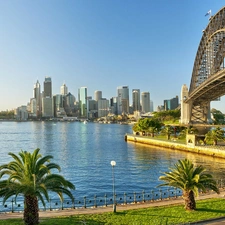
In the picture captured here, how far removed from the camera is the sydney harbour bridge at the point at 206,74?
311 ft

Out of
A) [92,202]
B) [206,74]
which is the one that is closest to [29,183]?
[92,202]

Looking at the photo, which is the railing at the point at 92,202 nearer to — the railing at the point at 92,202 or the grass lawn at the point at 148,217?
the railing at the point at 92,202

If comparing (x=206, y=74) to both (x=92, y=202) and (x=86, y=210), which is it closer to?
(x=92, y=202)

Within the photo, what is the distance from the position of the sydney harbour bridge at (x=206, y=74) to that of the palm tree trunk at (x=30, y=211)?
6994 centimetres

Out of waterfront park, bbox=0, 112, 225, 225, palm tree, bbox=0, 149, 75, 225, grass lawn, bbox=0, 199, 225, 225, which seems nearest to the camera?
palm tree, bbox=0, 149, 75, 225

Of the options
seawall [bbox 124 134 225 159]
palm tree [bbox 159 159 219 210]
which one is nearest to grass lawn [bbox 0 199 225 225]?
palm tree [bbox 159 159 219 210]

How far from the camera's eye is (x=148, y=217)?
18844 mm

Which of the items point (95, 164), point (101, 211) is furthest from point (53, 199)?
point (95, 164)

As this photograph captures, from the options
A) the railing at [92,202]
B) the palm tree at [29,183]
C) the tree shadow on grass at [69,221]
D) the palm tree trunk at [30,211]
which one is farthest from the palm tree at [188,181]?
the palm tree trunk at [30,211]

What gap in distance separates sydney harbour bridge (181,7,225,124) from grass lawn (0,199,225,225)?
64252 mm

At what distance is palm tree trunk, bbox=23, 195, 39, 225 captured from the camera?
1739 centimetres

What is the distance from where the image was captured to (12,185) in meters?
17.6

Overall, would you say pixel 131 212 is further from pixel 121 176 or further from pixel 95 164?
pixel 95 164

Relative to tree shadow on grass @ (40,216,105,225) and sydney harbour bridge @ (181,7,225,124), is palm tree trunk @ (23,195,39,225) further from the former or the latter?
sydney harbour bridge @ (181,7,225,124)
